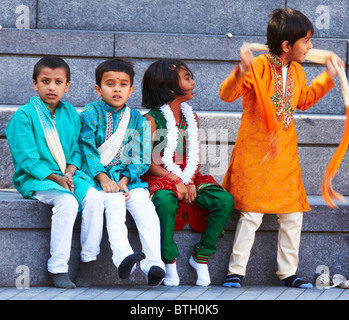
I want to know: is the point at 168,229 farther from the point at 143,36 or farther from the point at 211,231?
the point at 143,36

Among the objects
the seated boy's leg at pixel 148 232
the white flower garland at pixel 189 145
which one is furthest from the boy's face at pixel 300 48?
the seated boy's leg at pixel 148 232

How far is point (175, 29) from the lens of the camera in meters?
6.46

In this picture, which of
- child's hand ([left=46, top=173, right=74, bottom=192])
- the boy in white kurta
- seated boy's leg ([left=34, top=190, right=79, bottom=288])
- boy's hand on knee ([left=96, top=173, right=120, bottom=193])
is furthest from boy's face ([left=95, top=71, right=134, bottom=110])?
seated boy's leg ([left=34, top=190, right=79, bottom=288])

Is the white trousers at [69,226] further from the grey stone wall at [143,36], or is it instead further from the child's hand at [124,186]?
the grey stone wall at [143,36]

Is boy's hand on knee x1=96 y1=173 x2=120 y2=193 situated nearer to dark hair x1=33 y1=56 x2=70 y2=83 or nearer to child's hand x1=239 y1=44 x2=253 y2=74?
dark hair x1=33 y1=56 x2=70 y2=83

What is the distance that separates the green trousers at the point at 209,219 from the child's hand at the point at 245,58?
2.56 ft

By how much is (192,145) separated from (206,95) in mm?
1404

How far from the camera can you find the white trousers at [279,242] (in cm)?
439

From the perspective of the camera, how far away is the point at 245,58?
408 centimetres

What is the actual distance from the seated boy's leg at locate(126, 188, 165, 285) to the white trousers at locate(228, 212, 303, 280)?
0.51 meters

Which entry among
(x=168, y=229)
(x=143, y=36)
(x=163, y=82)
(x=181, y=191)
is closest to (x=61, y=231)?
(x=168, y=229)

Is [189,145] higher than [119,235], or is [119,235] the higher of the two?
[189,145]

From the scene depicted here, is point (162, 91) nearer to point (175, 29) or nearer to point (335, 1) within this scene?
point (175, 29)

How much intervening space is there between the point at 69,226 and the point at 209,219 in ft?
2.79
